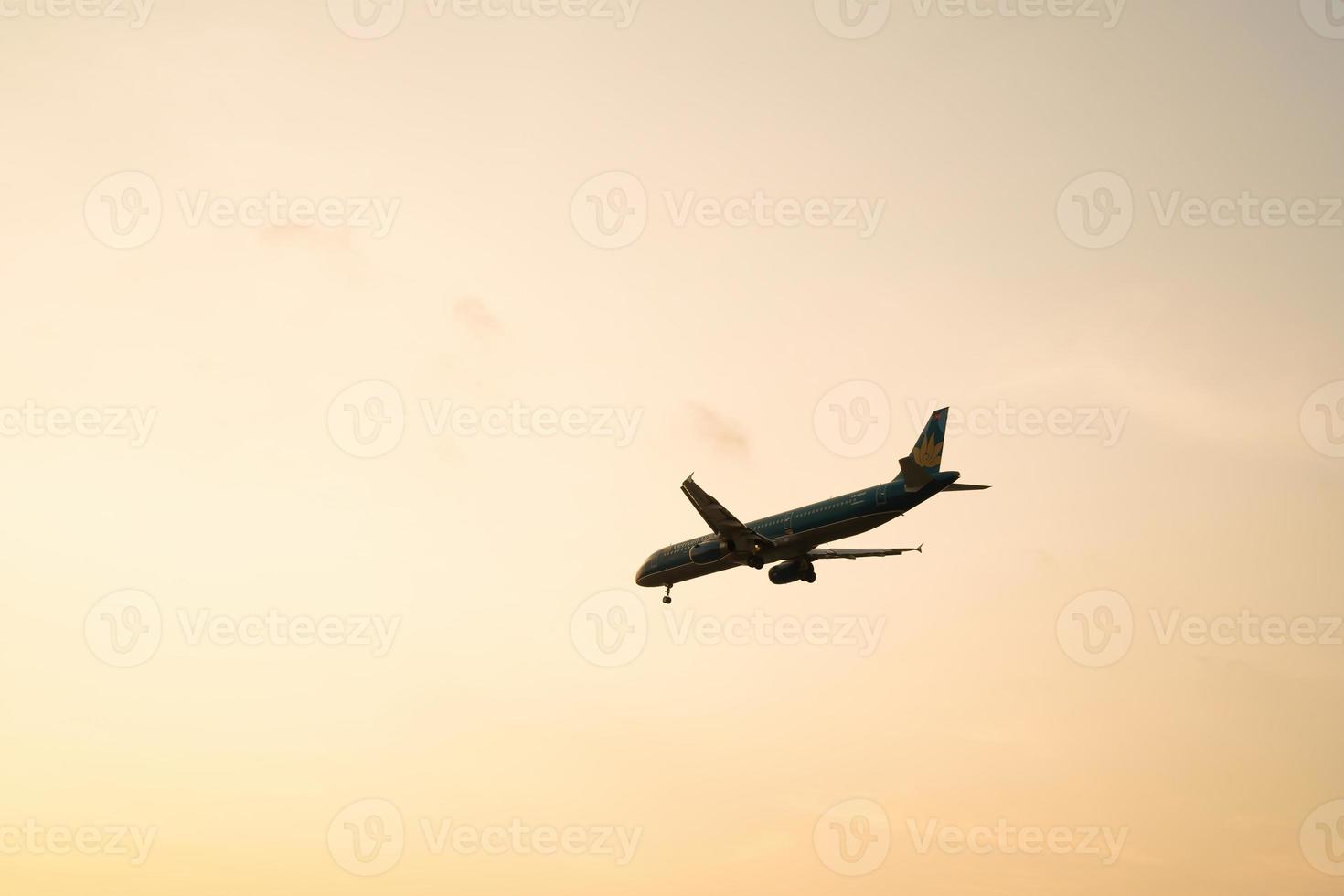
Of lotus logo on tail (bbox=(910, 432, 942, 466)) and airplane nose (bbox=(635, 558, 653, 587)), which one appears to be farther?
airplane nose (bbox=(635, 558, 653, 587))

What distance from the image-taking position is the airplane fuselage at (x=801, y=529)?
94.0 metres

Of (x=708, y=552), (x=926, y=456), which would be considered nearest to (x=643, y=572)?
(x=708, y=552)

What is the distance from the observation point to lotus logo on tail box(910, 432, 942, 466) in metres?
93.9

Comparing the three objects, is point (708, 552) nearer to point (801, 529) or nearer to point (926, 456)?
point (801, 529)

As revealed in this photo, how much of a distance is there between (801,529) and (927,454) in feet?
36.6

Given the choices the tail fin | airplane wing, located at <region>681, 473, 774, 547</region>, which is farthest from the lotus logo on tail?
airplane wing, located at <region>681, 473, 774, 547</region>

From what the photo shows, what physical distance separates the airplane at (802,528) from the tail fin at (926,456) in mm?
59

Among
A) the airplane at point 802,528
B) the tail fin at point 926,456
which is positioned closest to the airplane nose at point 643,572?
the airplane at point 802,528

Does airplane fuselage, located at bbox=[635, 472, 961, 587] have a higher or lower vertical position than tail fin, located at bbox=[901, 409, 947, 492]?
lower

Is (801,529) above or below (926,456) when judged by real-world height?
below

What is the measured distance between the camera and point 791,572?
108 m

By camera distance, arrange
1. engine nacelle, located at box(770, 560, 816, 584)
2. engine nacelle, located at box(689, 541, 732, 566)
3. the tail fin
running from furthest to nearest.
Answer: engine nacelle, located at box(770, 560, 816, 584)
engine nacelle, located at box(689, 541, 732, 566)
the tail fin

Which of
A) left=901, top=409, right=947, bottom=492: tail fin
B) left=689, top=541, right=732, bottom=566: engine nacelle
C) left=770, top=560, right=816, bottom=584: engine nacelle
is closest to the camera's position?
left=901, top=409, right=947, bottom=492: tail fin

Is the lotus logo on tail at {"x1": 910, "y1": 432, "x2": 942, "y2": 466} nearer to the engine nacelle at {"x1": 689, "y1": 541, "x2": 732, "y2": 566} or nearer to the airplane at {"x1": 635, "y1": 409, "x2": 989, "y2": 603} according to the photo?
the airplane at {"x1": 635, "y1": 409, "x2": 989, "y2": 603}
